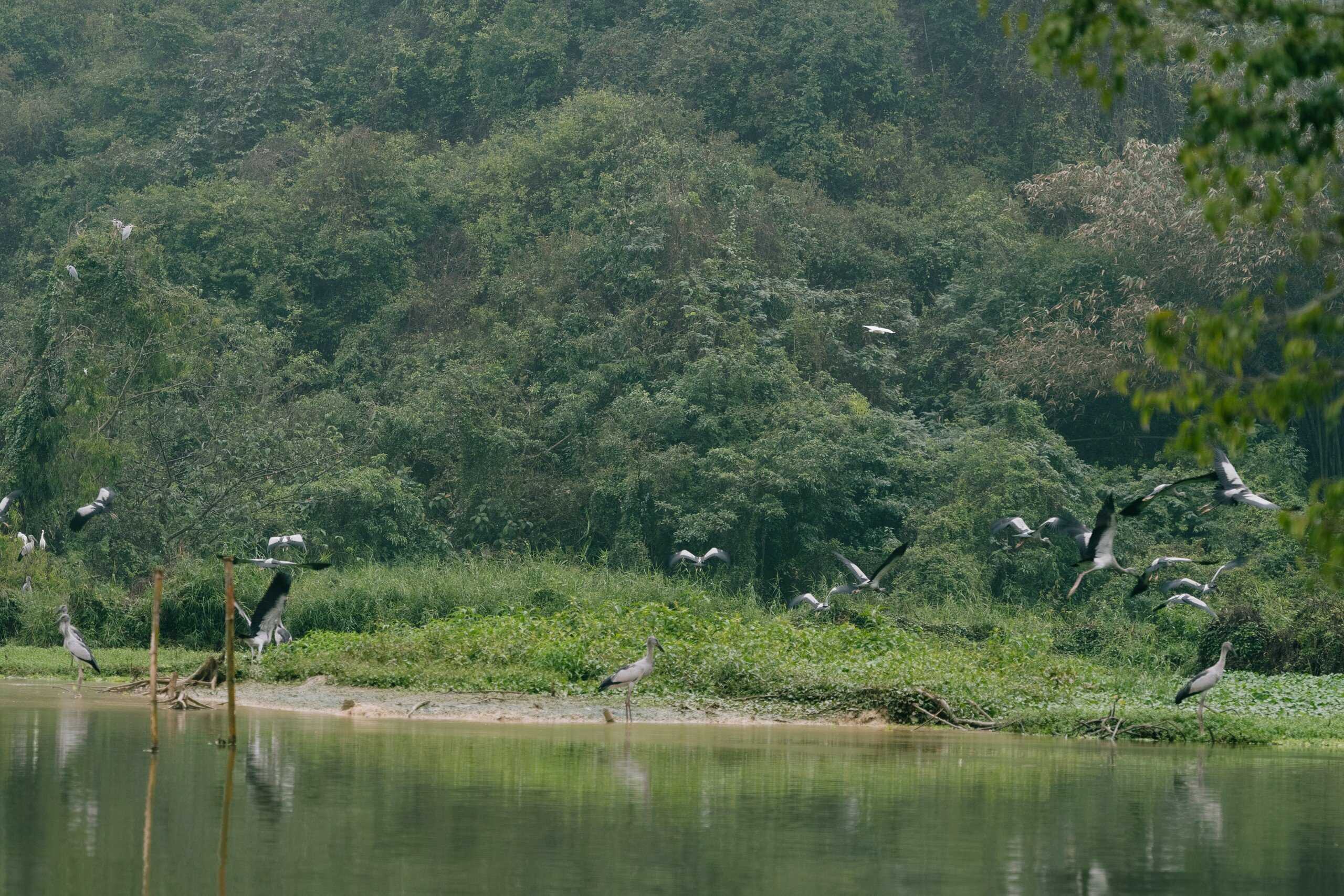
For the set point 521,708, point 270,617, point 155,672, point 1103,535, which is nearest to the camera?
point 155,672

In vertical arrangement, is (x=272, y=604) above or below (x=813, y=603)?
above

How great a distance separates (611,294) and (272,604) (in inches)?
825

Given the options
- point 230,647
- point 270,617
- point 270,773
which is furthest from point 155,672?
point 270,617

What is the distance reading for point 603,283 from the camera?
40.1 m

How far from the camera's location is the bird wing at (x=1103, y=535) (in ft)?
55.8

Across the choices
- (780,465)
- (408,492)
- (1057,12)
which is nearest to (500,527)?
(408,492)

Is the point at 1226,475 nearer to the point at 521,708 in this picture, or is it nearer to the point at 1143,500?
the point at 1143,500

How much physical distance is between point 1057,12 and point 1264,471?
30.9 m

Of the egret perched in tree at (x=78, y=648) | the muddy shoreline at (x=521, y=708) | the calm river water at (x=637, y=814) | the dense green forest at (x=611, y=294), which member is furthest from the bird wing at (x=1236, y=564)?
the egret perched in tree at (x=78, y=648)

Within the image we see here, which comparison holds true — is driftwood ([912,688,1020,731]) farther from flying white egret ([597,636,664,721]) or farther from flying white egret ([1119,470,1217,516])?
flying white egret ([1119,470,1217,516])

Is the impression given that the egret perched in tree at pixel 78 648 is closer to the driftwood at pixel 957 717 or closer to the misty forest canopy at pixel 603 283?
the misty forest canopy at pixel 603 283

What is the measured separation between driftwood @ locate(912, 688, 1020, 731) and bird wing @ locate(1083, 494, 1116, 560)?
271 cm

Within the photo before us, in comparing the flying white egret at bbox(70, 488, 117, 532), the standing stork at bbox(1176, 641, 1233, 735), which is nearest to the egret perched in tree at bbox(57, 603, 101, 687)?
the flying white egret at bbox(70, 488, 117, 532)

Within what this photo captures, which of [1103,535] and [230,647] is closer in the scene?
[230,647]
